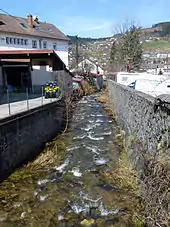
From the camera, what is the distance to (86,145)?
1266cm

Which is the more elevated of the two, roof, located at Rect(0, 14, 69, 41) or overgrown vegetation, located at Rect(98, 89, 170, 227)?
roof, located at Rect(0, 14, 69, 41)

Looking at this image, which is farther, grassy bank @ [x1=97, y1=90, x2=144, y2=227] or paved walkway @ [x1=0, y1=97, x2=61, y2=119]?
paved walkway @ [x1=0, y1=97, x2=61, y2=119]

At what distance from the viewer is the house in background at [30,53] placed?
58.2 ft

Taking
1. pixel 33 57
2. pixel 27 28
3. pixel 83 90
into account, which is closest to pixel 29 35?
pixel 27 28

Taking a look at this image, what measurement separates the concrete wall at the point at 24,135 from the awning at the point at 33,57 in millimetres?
4164

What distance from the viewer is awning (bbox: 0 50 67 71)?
16.5m

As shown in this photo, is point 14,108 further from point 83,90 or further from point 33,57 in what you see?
point 83,90

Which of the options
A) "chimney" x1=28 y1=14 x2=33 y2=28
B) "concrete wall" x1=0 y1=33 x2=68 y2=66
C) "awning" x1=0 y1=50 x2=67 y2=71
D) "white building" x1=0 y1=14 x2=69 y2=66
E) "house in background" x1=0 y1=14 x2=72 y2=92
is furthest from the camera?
"chimney" x1=28 y1=14 x2=33 y2=28

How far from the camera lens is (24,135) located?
35.0ft

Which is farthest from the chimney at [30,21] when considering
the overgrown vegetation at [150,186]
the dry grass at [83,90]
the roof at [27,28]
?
the overgrown vegetation at [150,186]

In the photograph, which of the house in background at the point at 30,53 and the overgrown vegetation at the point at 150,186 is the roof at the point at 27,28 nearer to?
the house in background at the point at 30,53

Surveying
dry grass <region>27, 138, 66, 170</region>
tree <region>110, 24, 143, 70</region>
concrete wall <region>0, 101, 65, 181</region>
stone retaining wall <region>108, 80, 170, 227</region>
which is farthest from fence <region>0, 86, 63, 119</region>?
tree <region>110, 24, 143, 70</region>

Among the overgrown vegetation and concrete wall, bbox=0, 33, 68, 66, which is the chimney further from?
the overgrown vegetation

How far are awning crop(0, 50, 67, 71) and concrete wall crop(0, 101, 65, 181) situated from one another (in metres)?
4.16
